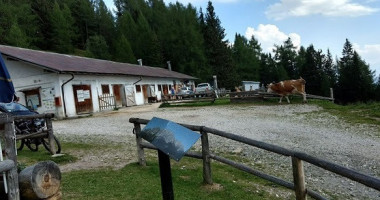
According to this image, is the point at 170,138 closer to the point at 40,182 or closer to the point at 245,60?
the point at 40,182

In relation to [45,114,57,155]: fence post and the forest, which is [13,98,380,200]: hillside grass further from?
the forest

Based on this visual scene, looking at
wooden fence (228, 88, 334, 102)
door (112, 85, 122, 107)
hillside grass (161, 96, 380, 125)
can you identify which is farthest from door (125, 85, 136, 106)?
hillside grass (161, 96, 380, 125)

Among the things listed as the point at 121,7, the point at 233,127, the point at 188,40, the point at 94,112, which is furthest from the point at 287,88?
the point at 121,7

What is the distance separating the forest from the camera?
2110 inches

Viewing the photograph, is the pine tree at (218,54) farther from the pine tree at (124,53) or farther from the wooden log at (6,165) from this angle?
the wooden log at (6,165)

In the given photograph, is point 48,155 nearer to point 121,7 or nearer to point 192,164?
point 192,164

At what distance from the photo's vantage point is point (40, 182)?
384cm

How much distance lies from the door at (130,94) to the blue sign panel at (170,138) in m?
25.7

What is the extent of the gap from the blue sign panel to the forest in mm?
50361

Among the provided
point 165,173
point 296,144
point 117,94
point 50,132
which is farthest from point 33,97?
point 165,173

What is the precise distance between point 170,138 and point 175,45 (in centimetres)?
6108

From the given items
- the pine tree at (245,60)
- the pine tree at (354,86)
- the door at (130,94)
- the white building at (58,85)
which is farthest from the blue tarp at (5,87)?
the pine tree at (245,60)

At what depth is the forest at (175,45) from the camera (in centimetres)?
5359

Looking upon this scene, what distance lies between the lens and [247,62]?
73625mm
